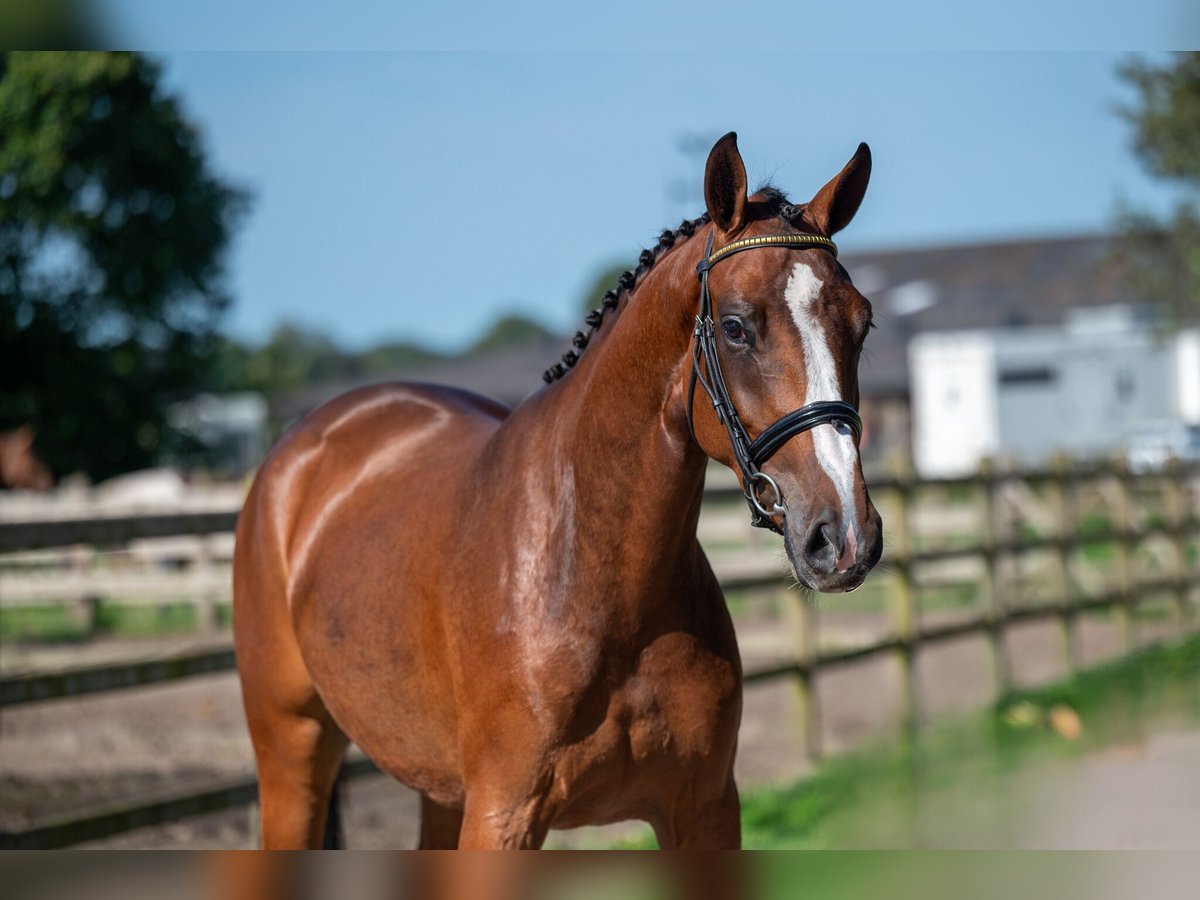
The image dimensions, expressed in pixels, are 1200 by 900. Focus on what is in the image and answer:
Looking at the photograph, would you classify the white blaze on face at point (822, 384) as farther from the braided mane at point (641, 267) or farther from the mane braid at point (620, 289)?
the mane braid at point (620, 289)

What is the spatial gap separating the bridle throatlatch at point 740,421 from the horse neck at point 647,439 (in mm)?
98

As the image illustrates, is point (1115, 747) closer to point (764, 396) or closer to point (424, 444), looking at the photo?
point (424, 444)

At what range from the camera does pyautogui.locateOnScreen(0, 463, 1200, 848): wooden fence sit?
4684 mm

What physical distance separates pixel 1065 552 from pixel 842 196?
912 cm

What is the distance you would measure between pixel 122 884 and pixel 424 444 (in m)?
2.08

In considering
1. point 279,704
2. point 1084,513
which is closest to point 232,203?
point 1084,513

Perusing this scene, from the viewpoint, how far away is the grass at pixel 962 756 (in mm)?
5906

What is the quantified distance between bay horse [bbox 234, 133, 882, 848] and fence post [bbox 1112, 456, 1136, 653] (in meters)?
9.88

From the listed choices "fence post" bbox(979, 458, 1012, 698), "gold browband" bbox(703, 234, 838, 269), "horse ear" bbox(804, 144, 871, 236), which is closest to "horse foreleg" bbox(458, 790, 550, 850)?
"gold browband" bbox(703, 234, 838, 269)

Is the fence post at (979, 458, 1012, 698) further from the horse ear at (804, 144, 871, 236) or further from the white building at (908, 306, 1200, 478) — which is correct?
the white building at (908, 306, 1200, 478)

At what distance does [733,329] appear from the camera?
8.25 feet

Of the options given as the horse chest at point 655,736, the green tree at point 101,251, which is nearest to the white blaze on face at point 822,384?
the horse chest at point 655,736

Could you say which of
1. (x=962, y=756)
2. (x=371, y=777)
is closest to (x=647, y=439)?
(x=371, y=777)

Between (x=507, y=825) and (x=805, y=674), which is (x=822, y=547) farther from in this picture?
(x=805, y=674)
